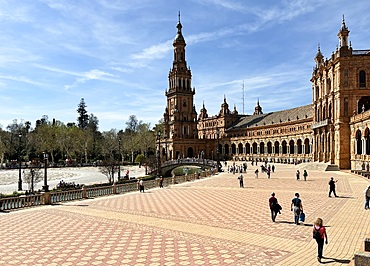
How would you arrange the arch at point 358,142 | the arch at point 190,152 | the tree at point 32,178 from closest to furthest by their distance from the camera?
1. the tree at point 32,178
2. the arch at point 358,142
3. the arch at point 190,152

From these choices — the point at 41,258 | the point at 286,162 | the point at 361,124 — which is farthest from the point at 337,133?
the point at 41,258

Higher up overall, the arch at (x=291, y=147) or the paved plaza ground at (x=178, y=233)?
the arch at (x=291, y=147)

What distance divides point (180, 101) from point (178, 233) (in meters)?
94.8

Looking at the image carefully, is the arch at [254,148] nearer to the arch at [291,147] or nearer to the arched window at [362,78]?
the arch at [291,147]

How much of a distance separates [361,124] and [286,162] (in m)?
36.7

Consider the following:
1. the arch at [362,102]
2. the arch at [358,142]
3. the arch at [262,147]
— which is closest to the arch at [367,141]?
the arch at [358,142]

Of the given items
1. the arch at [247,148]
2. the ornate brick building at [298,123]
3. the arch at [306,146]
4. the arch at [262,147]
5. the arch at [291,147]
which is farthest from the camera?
the arch at [247,148]

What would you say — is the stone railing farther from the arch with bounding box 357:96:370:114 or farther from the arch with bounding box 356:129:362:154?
the arch with bounding box 357:96:370:114

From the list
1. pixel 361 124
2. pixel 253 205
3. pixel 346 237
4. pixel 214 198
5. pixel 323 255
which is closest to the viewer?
pixel 323 255

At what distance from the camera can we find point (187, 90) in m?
109

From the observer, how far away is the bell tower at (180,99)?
107 metres

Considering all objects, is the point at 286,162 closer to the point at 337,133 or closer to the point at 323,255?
the point at 337,133

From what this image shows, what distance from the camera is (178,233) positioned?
1451cm

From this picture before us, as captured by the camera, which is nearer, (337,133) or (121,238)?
(121,238)
